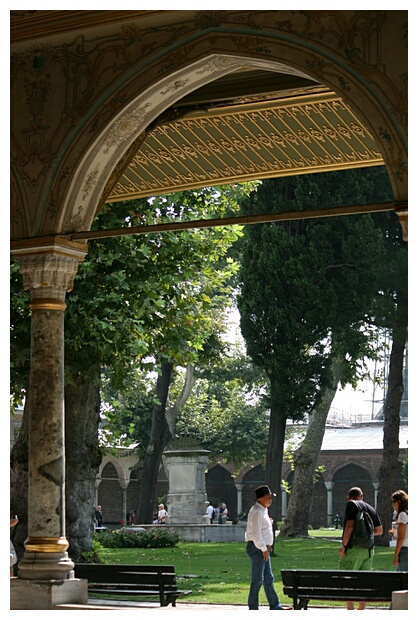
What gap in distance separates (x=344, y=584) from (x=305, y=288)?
15.7 m

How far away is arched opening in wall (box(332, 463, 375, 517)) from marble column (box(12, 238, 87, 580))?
33.2 metres

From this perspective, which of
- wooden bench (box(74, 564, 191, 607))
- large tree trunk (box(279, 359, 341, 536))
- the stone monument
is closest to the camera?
wooden bench (box(74, 564, 191, 607))

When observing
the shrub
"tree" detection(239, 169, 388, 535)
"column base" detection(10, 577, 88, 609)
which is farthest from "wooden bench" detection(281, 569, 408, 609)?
"tree" detection(239, 169, 388, 535)

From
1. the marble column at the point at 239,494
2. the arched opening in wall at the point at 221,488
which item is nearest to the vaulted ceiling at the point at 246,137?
the marble column at the point at 239,494

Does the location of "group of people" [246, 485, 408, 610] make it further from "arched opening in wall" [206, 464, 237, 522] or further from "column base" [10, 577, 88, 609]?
"arched opening in wall" [206, 464, 237, 522]

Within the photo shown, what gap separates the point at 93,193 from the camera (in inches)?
363

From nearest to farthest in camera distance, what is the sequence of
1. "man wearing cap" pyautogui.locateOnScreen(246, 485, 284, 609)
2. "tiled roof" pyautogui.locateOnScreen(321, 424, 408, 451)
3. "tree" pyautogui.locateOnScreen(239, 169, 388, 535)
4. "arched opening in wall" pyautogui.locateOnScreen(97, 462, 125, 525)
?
1. "man wearing cap" pyautogui.locateOnScreen(246, 485, 284, 609)
2. "tree" pyautogui.locateOnScreen(239, 169, 388, 535)
3. "arched opening in wall" pyautogui.locateOnScreen(97, 462, 125, 525)
4. "tiled roof" pyautogui.locateOnScreen(321, 424, 408, 451)

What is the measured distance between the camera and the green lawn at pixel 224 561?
14125mm

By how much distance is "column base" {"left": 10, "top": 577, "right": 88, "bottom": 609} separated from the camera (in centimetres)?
828

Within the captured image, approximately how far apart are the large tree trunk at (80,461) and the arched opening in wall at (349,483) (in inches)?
1045

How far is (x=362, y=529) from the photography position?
31.3ft

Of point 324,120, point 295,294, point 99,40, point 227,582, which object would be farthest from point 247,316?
point 99,40

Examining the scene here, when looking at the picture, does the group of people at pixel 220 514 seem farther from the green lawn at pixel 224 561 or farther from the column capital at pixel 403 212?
the column capital at pixel 403 212

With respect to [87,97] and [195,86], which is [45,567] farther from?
[195,86]
